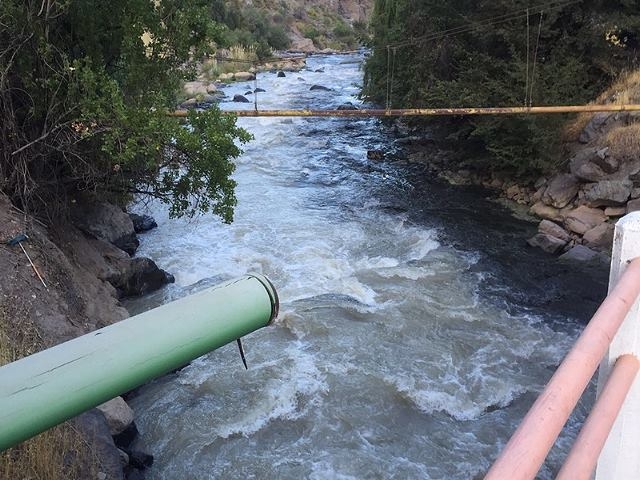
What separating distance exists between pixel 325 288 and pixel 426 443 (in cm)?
287

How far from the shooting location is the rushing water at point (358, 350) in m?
4.59

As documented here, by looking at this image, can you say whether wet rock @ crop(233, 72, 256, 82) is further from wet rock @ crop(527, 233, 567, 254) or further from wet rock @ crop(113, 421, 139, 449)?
wet rock @ crop(113, 421, 139, 449)

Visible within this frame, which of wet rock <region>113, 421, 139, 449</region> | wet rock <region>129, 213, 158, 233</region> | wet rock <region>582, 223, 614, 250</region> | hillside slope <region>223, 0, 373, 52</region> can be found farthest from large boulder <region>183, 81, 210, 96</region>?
wet rock <region>113, 421, 139, 449</region>

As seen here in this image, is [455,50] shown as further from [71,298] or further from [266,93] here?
[266,93]

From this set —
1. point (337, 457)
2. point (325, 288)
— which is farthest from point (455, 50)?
point (337, 457)

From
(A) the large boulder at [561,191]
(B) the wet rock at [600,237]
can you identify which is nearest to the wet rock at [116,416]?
(B) the wet rock at [600,237]

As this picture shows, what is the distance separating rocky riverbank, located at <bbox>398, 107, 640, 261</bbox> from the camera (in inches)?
329

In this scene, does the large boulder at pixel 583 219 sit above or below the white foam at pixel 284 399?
above

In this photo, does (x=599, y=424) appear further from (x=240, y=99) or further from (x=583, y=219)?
(x=240, y=99)

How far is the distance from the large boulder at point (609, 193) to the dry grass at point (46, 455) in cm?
781

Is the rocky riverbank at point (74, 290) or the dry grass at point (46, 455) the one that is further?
the rocky riverbank at point (74, 290)

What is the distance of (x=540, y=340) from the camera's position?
20.1 ft

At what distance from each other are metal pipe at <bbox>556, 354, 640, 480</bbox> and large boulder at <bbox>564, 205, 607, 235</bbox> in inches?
317

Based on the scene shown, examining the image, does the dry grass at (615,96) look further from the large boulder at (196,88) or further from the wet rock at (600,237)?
the large boulder at (196,88)
